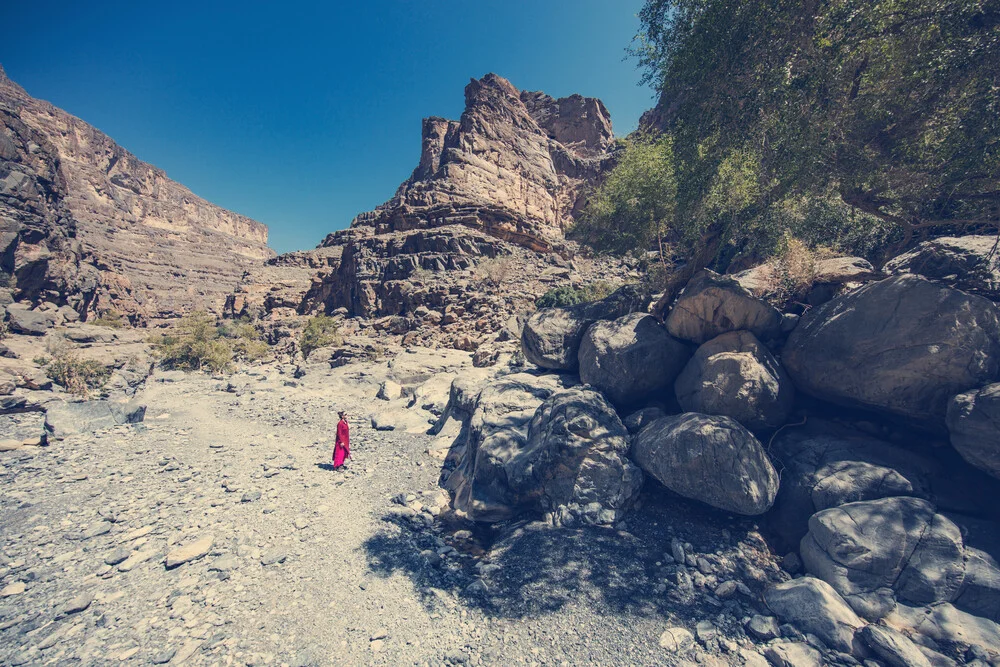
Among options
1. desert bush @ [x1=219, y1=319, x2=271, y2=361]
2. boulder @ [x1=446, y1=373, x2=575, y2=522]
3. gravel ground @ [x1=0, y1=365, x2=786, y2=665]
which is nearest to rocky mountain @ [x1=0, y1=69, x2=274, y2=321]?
desert bush @ [x1=219, y1=319, x2=271, y2=361]

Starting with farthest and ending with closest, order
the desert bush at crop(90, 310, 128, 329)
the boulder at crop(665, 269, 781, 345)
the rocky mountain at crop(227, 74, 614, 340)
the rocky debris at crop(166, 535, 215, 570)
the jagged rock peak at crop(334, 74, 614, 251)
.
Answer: the jagged rock peak at crop(334, 74, 614, 251)
the rocky mountain at crop(227, 74, 614, 340)
the desert bush at crop(90, 310, 128, 329)
the boulder at crop(665, 269, 781, 345)
the rocky debris at crop(166, 535, 215, 570)

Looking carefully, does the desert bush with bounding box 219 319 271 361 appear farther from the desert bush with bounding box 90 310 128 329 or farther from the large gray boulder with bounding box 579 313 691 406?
the large gray boulder with bounding box 579 313 691 406

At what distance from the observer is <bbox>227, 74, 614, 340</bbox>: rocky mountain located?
85.5 feet

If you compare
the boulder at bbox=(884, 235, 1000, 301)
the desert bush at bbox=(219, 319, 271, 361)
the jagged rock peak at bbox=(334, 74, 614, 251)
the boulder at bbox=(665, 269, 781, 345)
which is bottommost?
the desert bush at bbox=(219, 319, 271, 361)

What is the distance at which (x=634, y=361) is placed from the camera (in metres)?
6.54

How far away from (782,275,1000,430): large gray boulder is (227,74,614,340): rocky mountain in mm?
15942

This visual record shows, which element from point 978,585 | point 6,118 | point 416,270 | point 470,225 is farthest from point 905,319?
point 6,118

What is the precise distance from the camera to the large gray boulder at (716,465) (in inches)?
170

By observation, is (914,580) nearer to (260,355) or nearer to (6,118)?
(260,355)

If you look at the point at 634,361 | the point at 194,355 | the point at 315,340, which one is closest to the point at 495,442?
the point at 634,361

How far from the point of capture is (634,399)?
655 centimetres

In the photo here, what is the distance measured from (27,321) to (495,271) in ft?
74.9

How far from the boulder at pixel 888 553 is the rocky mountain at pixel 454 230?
17357 millimetres

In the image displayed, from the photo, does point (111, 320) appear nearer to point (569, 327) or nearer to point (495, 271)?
point (495, 271)
